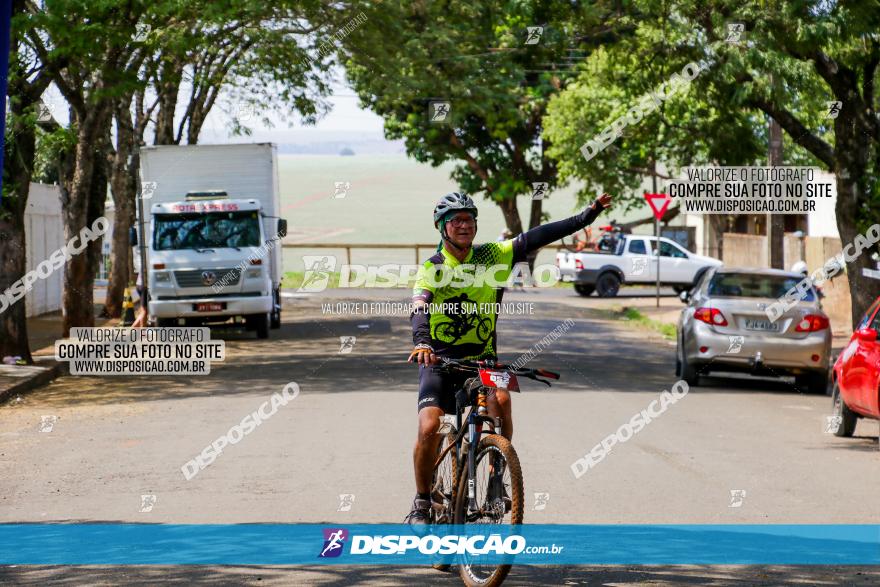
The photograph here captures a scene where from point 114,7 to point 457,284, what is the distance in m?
13.4

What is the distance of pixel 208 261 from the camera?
87.4 ft

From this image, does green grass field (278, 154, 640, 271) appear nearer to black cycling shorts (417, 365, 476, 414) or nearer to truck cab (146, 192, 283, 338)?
truck cab (146, 192, 283, 338)

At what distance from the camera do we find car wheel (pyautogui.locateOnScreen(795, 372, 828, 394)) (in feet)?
61.2

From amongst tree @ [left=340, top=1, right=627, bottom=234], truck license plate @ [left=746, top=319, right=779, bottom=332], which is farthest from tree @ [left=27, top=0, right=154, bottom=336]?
truck license plate @ [left=746, top=319, right=779, bottom=332]

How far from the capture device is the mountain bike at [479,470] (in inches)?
275

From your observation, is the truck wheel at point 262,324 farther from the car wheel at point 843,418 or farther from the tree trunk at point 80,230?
the car wheel at point 843,418

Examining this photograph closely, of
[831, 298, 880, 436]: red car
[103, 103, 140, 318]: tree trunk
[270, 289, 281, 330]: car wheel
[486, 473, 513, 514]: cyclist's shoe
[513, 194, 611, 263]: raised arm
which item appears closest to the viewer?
[486, 473, 513, 514]: cyclist's shoe

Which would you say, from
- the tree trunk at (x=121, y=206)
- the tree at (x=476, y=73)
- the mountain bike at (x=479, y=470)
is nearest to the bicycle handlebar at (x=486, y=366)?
the mountain bike at (x=479, y=470)

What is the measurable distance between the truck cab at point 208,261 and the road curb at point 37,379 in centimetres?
448

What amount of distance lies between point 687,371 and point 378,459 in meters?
7.79

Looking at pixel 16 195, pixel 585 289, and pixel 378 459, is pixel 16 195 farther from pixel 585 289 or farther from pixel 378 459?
pixel 585 289

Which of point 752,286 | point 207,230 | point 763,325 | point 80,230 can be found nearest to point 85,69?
point 80,230

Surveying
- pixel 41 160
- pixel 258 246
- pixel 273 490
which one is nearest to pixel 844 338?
pixel 258 246

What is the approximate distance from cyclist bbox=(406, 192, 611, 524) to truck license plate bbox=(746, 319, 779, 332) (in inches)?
431
